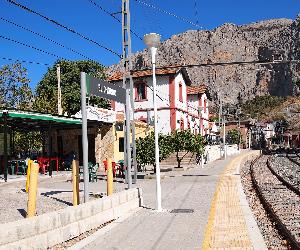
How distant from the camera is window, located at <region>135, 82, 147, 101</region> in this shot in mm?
35906

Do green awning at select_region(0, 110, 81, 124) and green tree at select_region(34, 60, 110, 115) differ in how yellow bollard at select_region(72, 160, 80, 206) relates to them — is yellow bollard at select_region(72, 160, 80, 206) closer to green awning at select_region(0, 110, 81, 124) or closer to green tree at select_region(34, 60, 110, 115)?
green awning at select_region(0, 110, 81, 124)

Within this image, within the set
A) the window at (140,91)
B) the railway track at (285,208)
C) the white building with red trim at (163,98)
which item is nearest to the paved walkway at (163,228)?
the railway track at (285,208)

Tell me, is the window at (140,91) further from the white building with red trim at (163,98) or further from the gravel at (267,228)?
the gravel at (267,228)

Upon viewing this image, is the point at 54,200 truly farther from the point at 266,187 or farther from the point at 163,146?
the point at 163,146

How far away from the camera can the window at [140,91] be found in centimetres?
3591

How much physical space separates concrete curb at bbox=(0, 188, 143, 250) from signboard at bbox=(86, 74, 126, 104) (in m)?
2.29

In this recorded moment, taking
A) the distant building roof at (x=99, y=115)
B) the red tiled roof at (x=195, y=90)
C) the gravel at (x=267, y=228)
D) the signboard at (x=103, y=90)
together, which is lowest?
the gravel at (x=267, y=228)

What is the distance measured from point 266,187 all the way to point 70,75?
1697 inches

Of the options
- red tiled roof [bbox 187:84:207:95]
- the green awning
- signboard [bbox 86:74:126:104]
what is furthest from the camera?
red tiled roof [bbox 187:84:207:95]

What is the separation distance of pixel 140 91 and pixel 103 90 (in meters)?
26.6

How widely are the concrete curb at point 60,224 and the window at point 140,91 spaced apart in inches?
A: 1027

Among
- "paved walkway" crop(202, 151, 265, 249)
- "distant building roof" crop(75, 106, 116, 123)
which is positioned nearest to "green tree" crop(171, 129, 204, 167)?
"distant building roof" crop(75, 106, 116, 123)

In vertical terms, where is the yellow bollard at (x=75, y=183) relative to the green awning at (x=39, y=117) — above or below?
below

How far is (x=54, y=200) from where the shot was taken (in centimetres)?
1010
